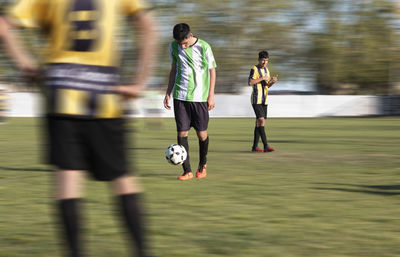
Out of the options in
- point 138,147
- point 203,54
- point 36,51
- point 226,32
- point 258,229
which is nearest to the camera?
point 258,229

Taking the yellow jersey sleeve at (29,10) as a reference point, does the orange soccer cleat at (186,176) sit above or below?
below

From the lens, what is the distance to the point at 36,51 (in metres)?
34.6

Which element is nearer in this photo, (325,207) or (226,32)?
(325,207)

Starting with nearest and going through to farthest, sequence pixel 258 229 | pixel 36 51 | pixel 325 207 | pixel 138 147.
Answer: pixel 258 229
pixel 325 207
pixel 138 147
pixel 36 51

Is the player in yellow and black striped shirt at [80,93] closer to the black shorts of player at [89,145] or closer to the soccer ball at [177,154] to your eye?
the black shorts of player at [89,145]

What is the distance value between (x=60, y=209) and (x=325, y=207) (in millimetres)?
2928

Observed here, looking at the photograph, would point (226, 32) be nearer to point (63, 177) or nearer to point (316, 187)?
point (316, 187)

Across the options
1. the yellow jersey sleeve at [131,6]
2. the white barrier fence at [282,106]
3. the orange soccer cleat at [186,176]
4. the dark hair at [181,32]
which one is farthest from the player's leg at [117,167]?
the white barrier fence at [282,106]

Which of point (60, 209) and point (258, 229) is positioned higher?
point (60, 209)

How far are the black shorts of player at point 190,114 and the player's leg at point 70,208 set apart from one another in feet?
13.1

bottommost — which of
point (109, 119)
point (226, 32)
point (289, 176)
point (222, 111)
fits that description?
point (222, 111)

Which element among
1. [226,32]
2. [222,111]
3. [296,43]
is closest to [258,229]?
[222,111]

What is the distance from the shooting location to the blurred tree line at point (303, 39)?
3941 cm

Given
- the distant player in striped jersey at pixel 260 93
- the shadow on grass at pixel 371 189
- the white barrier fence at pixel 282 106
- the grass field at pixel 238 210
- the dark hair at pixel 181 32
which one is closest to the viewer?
the grass field at pixel 238 210
